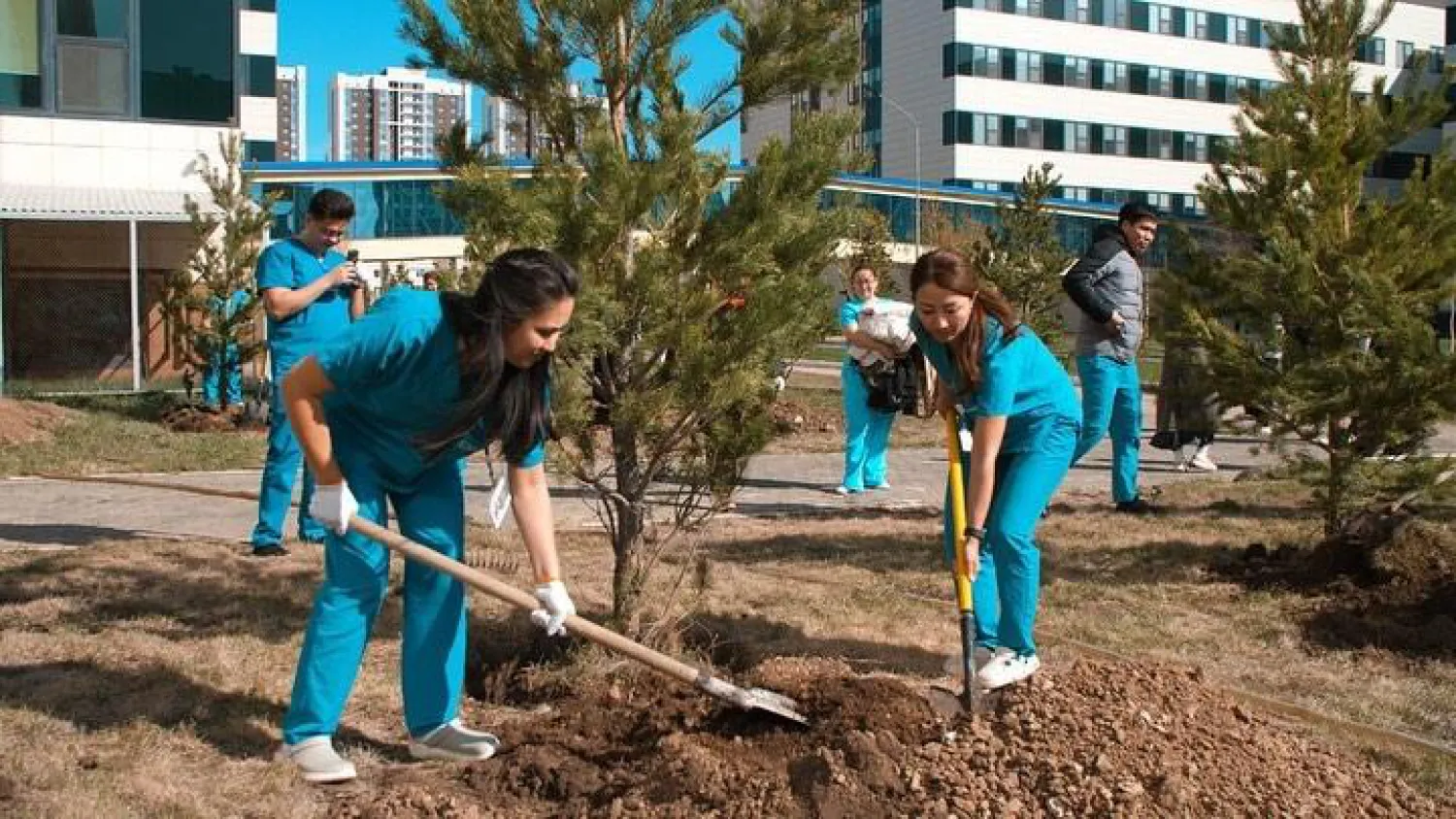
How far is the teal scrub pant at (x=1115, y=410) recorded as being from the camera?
771cm

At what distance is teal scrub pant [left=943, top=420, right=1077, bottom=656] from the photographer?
15.0 feet

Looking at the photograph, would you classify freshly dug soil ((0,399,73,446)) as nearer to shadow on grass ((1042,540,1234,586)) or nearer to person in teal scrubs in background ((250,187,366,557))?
person in teal scrubs in background ((250,187,366,557))

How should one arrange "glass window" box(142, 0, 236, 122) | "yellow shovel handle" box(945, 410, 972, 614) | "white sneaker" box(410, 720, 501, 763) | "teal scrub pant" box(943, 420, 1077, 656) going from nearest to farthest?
"white sneaker" box(410, 720, 501, 763)
"yellow shovel handle" box(945, 410, 972, 614)
"teal scrub pant" box(943, 420, 1077, 656)
"glass window" box(142, 0, 236, 122)

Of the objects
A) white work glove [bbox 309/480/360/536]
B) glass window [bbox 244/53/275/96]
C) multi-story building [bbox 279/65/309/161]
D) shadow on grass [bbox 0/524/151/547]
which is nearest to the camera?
white work glove [bbox 309/480/360/536]

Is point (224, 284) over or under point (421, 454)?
over

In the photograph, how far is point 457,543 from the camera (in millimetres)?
3955

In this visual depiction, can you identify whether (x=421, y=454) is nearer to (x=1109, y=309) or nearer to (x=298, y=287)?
(x=298, y=287)

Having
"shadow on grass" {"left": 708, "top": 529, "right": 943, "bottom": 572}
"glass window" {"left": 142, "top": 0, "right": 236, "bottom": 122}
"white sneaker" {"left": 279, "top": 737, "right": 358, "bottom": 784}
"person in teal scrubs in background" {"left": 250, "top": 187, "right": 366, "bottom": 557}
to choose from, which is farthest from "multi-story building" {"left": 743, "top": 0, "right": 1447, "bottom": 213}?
"white sneaker" {"left": 279, "top": 737, "right": 358, "bottom": 784}

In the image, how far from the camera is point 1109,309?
7.70 m

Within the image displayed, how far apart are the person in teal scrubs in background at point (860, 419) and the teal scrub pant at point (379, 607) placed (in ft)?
17.7

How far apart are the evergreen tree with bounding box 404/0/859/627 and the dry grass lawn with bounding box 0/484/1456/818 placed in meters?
0.66

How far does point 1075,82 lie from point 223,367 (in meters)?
48.8

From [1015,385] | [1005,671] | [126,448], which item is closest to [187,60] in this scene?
[126,448]

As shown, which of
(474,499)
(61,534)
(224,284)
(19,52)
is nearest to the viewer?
(61,534)
